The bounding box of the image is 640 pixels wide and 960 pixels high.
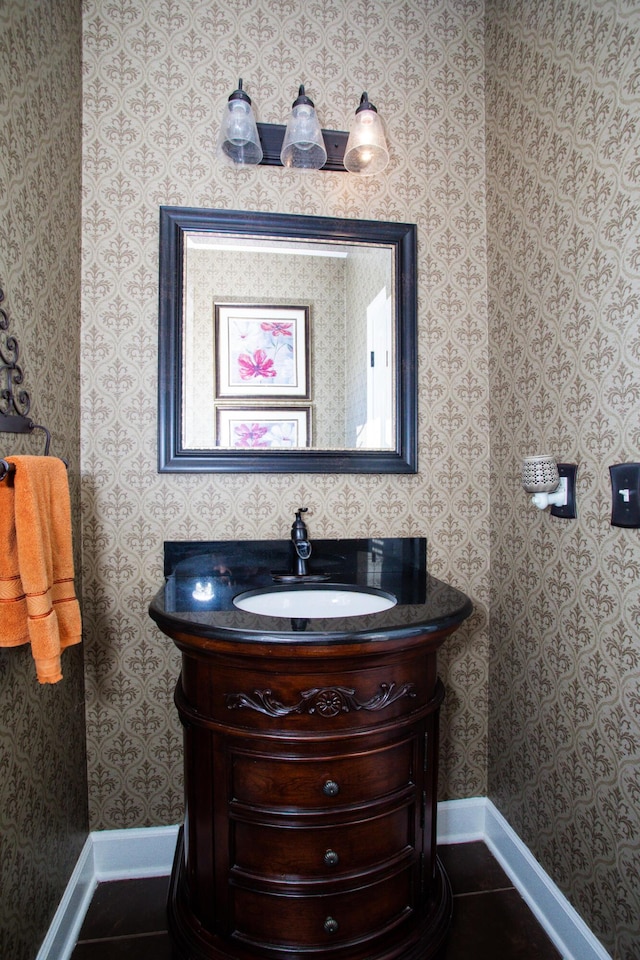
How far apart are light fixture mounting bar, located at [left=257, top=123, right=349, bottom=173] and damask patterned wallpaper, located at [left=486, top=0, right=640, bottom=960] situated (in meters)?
0.51

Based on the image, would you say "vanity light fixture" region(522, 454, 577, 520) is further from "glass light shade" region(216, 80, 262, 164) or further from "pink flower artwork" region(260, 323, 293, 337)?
"glass light shade" region(216, 80, 262, 164)

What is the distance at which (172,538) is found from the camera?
61.6 inches

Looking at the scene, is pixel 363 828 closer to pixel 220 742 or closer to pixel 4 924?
pixel 220 742

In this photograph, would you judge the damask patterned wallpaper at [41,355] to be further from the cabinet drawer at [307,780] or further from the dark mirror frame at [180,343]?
the cabinet drawer at [307,780]

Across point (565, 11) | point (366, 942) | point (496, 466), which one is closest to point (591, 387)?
point (496, 466)

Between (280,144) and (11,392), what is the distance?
3.73ft

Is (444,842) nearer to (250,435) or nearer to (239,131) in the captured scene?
(250,435)

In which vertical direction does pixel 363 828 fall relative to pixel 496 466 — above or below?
below

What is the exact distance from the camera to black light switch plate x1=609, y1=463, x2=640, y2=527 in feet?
3.46

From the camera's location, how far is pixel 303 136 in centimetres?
145

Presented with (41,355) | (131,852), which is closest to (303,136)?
(41,355)

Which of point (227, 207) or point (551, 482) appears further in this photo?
point (227, 207)

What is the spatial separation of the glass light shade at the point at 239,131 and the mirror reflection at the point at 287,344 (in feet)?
0.77

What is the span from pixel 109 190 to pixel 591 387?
1489 mm
